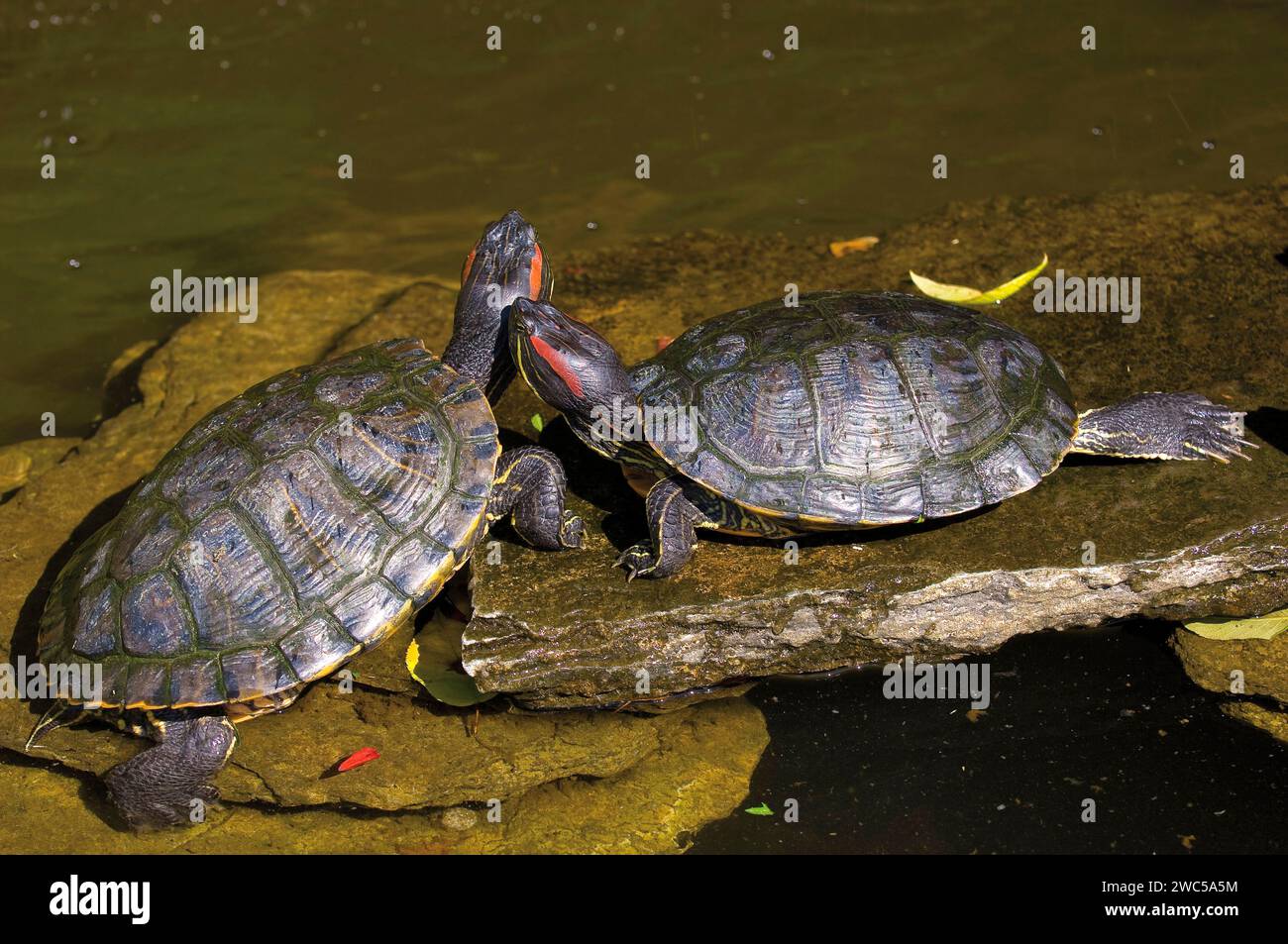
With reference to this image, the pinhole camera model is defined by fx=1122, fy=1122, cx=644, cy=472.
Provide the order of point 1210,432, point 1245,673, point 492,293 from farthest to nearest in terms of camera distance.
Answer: point 492,293 → point 1210,432 → point 1245,673

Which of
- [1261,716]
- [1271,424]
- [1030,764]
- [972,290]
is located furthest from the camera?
[972,290]

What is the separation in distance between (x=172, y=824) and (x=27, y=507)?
9.27 feet

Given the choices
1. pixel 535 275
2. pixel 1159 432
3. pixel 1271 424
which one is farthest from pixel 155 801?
pixel 1271 424

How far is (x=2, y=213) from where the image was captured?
35.6 ft

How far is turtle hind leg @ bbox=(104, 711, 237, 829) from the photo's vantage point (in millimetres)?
5449

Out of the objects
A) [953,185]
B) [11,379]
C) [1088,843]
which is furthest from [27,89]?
[1088,843]

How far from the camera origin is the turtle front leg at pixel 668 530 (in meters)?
5.52

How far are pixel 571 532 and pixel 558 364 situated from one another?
2.91 ft

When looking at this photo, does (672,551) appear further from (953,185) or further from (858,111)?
(858,111)

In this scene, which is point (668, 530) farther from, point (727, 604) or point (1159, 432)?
Answer: point (1159, 432)

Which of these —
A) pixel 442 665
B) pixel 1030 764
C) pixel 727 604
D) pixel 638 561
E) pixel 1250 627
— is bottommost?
pixel 1030 764

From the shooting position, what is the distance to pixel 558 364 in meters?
5.72

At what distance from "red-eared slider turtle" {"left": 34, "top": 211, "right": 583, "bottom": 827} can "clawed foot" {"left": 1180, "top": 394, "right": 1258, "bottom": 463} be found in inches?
129

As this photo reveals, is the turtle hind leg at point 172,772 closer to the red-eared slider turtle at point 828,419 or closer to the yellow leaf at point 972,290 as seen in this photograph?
the red-eared slider turtle at point 828,419
